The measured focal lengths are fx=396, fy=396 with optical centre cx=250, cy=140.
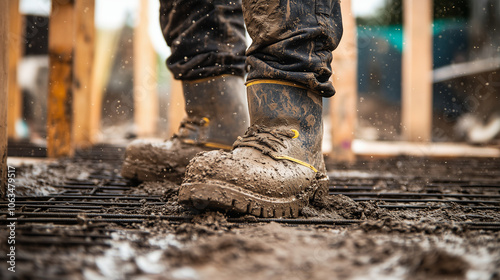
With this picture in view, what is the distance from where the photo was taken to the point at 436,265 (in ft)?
1.82

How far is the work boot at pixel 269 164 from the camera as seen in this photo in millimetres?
829

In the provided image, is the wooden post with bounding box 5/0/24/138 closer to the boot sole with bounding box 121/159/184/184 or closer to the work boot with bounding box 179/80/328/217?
the boot sole with bounding box 121/159/184/184

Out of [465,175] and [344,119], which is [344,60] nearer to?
[344,119]

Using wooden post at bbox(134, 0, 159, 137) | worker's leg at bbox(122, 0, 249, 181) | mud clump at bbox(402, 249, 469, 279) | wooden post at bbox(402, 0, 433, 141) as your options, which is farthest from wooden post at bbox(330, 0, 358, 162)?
wooden post at bbox(134, 0, 159, 137)

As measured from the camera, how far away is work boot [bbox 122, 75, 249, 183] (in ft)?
4.18

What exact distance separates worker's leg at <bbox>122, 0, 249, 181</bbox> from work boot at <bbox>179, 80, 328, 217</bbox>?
271mm

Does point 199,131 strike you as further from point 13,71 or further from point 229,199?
point 13,71

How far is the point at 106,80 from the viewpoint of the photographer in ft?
19.7

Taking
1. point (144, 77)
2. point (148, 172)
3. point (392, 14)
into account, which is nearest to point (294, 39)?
point (148, 172)

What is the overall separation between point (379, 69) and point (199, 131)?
631 centimetres

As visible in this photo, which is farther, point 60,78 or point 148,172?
point 60,78

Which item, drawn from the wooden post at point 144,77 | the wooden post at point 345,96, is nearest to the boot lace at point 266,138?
the wooden post at point 345,96

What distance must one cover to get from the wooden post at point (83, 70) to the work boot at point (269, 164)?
157 centimetres

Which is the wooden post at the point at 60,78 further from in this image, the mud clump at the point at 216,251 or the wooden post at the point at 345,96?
the mud clump at the point at 216,251
